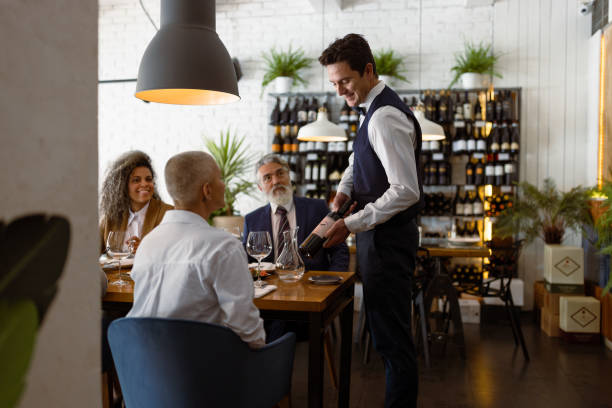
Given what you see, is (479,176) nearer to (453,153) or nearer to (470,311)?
(453,153)

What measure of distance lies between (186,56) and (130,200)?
4.06 feet

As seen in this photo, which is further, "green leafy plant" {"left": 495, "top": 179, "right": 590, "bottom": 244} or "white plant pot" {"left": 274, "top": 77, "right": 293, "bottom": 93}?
"white plant pot" {"left": 274, "top": 77, "right": 293, "bottom": 93}

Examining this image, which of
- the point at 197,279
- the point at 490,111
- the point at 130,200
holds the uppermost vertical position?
the point at 490,111

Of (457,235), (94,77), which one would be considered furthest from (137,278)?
(457,235)

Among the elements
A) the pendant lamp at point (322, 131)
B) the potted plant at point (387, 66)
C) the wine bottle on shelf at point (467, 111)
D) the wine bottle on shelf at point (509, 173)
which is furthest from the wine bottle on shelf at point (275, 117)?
the wine bottle on shelf at point (509, 173)

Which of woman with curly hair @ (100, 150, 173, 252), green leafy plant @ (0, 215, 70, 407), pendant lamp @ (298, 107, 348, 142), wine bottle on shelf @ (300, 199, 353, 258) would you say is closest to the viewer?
green leafy plant @ (0, 215, 70, 407)

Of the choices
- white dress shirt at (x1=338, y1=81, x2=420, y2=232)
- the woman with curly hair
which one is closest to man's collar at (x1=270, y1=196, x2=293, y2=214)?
the woman with curly hair

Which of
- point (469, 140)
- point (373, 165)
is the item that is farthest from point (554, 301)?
point (373, 165)

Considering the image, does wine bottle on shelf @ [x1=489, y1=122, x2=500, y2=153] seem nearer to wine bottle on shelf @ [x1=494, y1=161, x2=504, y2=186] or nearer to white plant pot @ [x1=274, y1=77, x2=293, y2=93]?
wine bottle on shelf @ [x1=494, y1=161, x2=504, y2=186]

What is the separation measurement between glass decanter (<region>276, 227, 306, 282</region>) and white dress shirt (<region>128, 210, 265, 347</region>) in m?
0.54

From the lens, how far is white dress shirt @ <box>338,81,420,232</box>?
6.37 ft

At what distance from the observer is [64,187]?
0.48 metres

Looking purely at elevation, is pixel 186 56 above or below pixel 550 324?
above

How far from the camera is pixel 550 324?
4.50m
